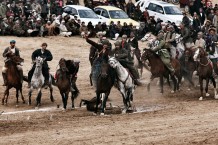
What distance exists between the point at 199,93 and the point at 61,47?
40.7 ft

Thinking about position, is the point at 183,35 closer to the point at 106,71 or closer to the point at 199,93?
the point at 199,93

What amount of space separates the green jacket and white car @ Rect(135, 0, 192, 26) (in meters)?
17.0

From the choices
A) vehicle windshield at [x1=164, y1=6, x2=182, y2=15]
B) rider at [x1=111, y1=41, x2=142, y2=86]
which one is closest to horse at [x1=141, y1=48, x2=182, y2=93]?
rider at [x1=111, y1=41, x2=142, y2=86]

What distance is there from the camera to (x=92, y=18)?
4822 cm

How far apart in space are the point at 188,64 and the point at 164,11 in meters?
17.3

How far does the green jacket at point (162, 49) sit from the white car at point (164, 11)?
670 inches

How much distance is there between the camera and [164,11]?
167ft

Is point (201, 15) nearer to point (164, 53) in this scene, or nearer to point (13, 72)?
point (164, 53)

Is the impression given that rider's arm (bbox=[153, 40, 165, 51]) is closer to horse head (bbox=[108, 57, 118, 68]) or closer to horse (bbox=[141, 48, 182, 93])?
horse (bbox=[141, 48, 182, 93])

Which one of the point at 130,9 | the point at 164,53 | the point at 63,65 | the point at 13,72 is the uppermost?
the point at 63,65

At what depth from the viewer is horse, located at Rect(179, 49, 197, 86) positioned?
33.8m

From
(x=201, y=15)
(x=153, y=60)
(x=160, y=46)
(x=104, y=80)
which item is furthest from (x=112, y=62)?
(x=201, y=15)

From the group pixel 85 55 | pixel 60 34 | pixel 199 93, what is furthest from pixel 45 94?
pixel 60 34

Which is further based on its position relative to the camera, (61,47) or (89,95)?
(61,47)
